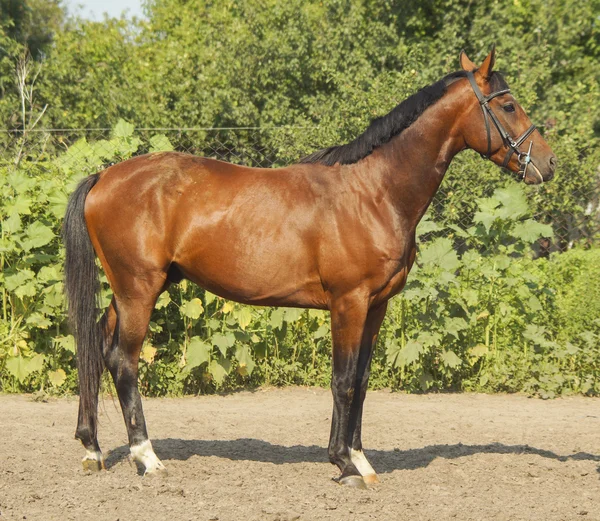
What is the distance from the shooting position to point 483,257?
7.93 metres

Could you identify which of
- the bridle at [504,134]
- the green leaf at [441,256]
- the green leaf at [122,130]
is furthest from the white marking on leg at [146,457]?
the green leaf at [441,256]

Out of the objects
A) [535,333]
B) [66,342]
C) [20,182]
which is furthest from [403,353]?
[20,182]

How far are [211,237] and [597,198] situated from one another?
5.87 meters

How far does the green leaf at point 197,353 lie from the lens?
725cm

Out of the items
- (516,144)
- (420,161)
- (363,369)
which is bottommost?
(363,369)

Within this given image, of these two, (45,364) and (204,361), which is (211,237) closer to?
(204,361)

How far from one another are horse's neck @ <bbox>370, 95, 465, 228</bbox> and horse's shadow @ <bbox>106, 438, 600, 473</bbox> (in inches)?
Answer: 64.2

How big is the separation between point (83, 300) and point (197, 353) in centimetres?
233

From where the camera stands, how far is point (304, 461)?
525cm

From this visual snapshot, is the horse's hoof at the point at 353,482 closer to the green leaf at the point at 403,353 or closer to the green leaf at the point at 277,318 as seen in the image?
the green leaf at the point at 403,353

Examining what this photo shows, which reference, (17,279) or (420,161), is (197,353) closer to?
(17,279)

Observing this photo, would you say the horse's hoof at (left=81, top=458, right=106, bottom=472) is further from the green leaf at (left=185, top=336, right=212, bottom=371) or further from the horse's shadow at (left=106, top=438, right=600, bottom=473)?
the green leaf at (left=185, top=336, right=212, bottom=371)

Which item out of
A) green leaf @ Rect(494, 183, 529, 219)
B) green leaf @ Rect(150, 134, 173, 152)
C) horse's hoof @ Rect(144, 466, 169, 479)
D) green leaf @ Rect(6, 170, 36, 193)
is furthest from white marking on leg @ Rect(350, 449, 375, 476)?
green leaf @ Rect(6, 170, 36, 193)

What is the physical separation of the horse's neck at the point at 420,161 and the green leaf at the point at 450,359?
9.83ft
